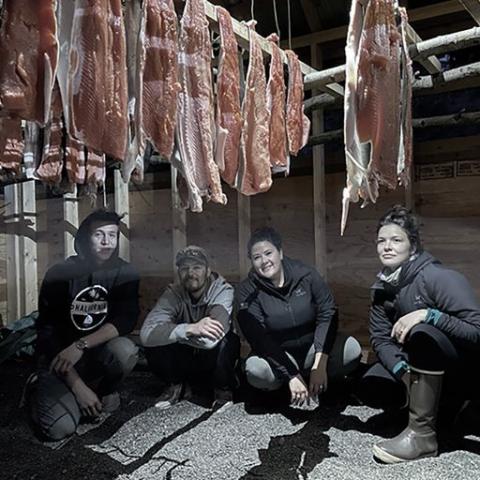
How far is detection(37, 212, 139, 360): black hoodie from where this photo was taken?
256cm

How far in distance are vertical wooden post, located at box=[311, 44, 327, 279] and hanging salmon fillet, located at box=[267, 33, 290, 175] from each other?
4.42ft

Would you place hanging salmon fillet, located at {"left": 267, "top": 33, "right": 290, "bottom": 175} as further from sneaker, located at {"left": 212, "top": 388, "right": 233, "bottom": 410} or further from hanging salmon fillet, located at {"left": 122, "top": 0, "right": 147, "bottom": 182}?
sneaker, located at {"left": 212, "top": 388, "right": 233, "bottom": 410}

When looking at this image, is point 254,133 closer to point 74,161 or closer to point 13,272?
point 74,161

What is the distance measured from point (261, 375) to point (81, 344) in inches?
38.1

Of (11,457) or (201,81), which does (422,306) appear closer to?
(201,81)

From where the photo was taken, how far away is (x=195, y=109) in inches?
63.6

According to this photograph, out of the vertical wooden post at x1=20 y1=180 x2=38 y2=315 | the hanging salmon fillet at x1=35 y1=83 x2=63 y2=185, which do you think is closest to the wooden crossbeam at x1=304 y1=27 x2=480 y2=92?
the hanging salmon fillet at x1=35 y1=83 x2=63 y2=185

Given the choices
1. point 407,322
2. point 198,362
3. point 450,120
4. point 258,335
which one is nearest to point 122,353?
point 198,362

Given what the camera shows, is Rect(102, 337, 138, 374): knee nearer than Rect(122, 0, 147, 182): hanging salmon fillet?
No

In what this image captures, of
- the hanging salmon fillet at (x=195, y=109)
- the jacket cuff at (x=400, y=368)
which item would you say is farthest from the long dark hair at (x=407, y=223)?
the hanging salmon fillet at (x=195, y=109)

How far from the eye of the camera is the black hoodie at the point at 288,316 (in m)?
2.61

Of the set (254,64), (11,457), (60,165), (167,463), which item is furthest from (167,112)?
(11,457)

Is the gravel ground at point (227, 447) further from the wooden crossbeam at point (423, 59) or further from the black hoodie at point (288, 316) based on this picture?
the wooden crossbeam at point (423, 59)

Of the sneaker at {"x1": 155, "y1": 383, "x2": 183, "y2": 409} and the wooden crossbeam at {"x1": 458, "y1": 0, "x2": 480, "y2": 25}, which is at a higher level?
the wooden crossbeam at {"x1": 458, "y1": 0, "x2": 480, "y2": 25}
